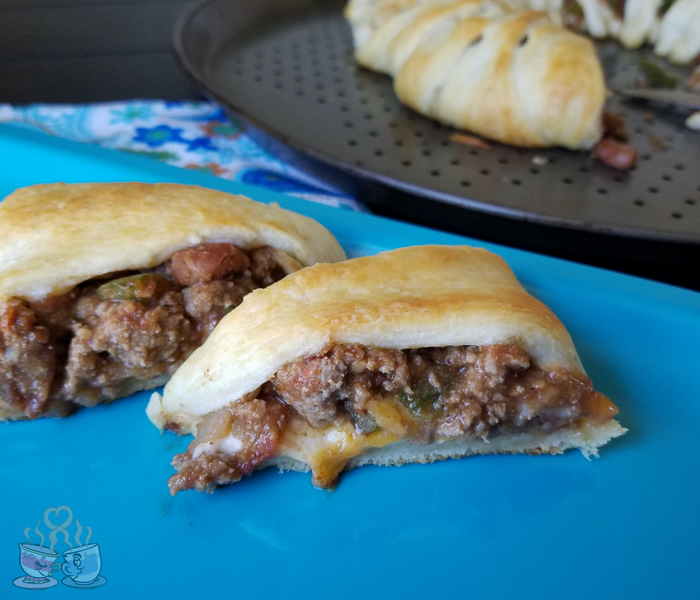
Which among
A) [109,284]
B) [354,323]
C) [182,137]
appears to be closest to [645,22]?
[182,137]

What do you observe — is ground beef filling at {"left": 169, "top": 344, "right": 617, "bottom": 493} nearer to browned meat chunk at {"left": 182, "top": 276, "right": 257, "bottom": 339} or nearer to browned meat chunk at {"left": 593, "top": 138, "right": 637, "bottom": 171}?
browned meat chunk at {"left": 182, "top": 276, "right": 257, "bottom": 339}

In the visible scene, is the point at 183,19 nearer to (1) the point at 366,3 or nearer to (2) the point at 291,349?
(1) the point at 366,3

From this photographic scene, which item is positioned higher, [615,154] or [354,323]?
[615,154]

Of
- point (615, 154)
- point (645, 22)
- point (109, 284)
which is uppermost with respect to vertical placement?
point (645, 22)

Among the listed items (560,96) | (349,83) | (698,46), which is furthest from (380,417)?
(698,46)

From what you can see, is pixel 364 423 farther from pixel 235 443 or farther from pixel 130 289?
pixel 130 289

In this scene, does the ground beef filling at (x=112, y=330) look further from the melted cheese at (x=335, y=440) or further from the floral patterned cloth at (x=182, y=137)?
the floral patterned cloth at (x=182, y=137)
